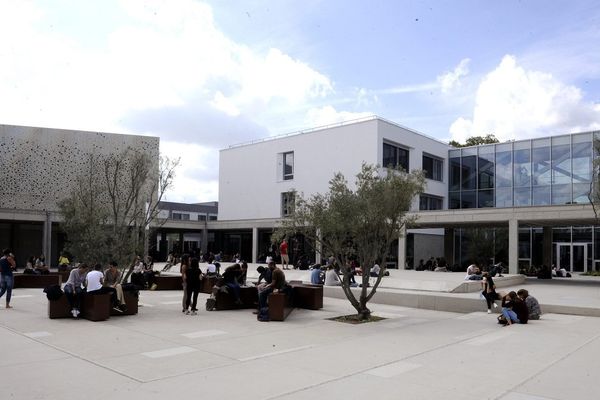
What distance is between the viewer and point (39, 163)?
125 feet

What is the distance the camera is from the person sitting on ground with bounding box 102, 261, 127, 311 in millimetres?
13438

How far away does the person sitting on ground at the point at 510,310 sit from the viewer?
13031 millimetres

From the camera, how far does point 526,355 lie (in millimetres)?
9148

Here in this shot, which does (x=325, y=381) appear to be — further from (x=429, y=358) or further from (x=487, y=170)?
(x=487, y=170)

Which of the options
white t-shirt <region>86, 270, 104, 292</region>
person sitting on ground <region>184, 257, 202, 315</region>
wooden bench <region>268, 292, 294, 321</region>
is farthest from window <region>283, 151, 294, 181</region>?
white t-shirt <region>86, 270, 104, 292</region>

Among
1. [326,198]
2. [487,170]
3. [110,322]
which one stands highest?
[487,170]

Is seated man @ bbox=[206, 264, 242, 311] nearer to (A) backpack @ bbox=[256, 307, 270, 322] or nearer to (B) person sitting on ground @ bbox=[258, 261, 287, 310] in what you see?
(B) person sitting on ground @ bbox=[258, 261, 287, 310]

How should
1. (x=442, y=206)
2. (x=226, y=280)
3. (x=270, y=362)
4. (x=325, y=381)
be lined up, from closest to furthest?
(x=325, y=381) < (x=270, y=362) < (x=226, y=280) < (x=442, y=206)

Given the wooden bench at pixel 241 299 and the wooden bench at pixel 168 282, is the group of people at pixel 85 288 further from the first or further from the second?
the wooden bench at pixel 168 282

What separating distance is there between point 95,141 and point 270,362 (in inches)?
1412

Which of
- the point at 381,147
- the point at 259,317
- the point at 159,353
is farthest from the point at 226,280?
the point at 381,147

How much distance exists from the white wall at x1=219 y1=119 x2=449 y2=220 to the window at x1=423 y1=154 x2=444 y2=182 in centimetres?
42

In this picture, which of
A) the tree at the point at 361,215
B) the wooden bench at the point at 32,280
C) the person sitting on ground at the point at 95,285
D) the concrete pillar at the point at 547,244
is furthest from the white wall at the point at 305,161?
the person sitting on ground at the point at 95,285

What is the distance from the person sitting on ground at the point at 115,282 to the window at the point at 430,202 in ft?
103
